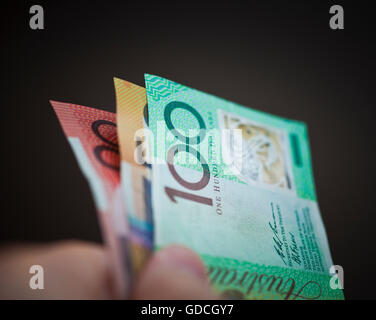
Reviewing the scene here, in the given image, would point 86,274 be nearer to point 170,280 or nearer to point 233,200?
point 170,280

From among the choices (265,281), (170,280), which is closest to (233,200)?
(265,281)

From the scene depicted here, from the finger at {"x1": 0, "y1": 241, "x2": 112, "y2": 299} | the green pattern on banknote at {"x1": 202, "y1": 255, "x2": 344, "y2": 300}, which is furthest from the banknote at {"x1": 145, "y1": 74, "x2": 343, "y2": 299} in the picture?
the finger at {"x1": 0, "y1": 241, "x2": 112, "y2": 299}

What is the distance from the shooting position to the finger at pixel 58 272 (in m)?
0.59

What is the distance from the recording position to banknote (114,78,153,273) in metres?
0.53

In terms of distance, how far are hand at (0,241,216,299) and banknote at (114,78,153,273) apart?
0.03m

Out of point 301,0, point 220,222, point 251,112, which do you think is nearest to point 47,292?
point 220,222

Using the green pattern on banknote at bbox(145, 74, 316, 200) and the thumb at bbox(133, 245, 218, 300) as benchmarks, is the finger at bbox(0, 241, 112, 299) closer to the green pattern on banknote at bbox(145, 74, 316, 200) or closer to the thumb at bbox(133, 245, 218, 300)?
the thumb at bbox(133, 245, 218, 300)

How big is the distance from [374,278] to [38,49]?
103 centimetres

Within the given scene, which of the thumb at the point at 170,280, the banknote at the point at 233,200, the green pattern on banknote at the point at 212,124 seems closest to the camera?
the thumb at the point at 170,280

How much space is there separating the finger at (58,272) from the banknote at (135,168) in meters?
0.10

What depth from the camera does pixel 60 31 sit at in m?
1.01

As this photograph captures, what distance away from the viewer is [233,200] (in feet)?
2.40

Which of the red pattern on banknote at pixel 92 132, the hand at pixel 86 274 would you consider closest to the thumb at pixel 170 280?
the hand at pixel 86 274

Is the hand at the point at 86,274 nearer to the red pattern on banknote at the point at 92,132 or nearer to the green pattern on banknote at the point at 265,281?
the green pattern on banknote at the point at 265,281
